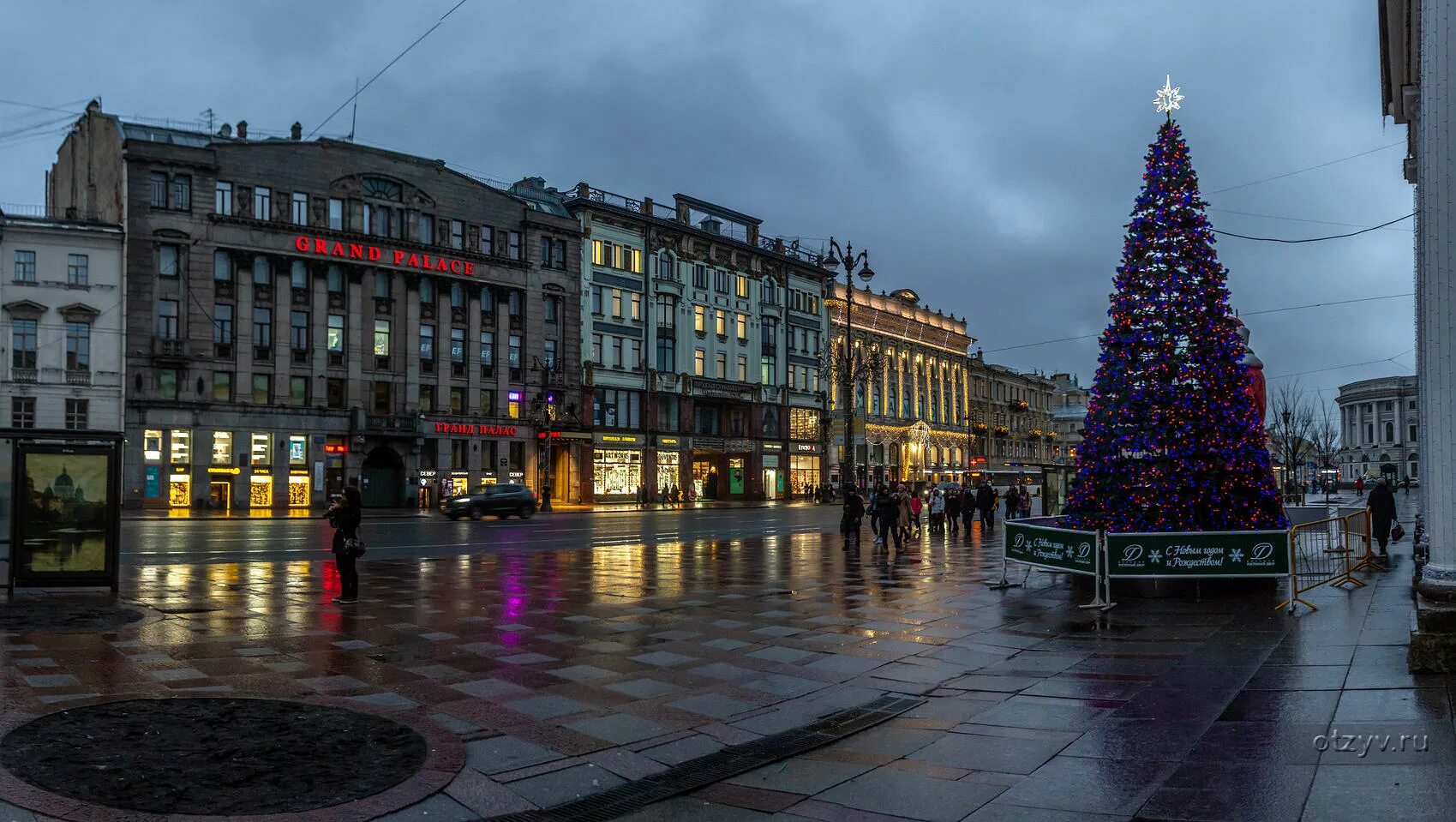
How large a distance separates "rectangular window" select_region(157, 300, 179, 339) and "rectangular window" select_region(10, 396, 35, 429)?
6.17m

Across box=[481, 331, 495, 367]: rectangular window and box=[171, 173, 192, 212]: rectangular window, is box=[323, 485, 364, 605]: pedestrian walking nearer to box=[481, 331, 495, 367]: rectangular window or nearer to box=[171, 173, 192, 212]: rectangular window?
box=[171, 173, 192, 212]: rectangular window

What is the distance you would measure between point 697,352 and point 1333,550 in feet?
181

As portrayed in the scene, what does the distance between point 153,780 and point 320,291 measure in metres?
49.8

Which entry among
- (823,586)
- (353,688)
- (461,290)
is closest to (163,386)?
(461,290)

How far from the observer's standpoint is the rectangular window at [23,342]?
45.2 m

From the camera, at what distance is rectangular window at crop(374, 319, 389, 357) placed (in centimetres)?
5400

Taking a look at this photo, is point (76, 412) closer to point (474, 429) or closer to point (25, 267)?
point (25, 267)

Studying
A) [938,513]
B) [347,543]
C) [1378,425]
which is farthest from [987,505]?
[1378,425]

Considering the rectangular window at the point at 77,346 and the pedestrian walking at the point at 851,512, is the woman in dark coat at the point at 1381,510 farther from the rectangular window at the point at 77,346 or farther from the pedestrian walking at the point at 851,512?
the rectangular window at the point at 77,346

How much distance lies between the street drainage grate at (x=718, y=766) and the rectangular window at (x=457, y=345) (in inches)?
2024

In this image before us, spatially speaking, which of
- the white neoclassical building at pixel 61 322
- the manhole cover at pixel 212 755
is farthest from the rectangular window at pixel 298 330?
the manhole cover at pixel 212 755

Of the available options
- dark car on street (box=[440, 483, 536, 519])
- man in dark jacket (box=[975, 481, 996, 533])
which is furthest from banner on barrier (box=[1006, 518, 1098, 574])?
dark car on street (box=[440, 483, 536, 519])

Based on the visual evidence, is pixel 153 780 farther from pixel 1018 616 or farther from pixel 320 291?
pixel 320 291

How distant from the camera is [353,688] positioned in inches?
339
